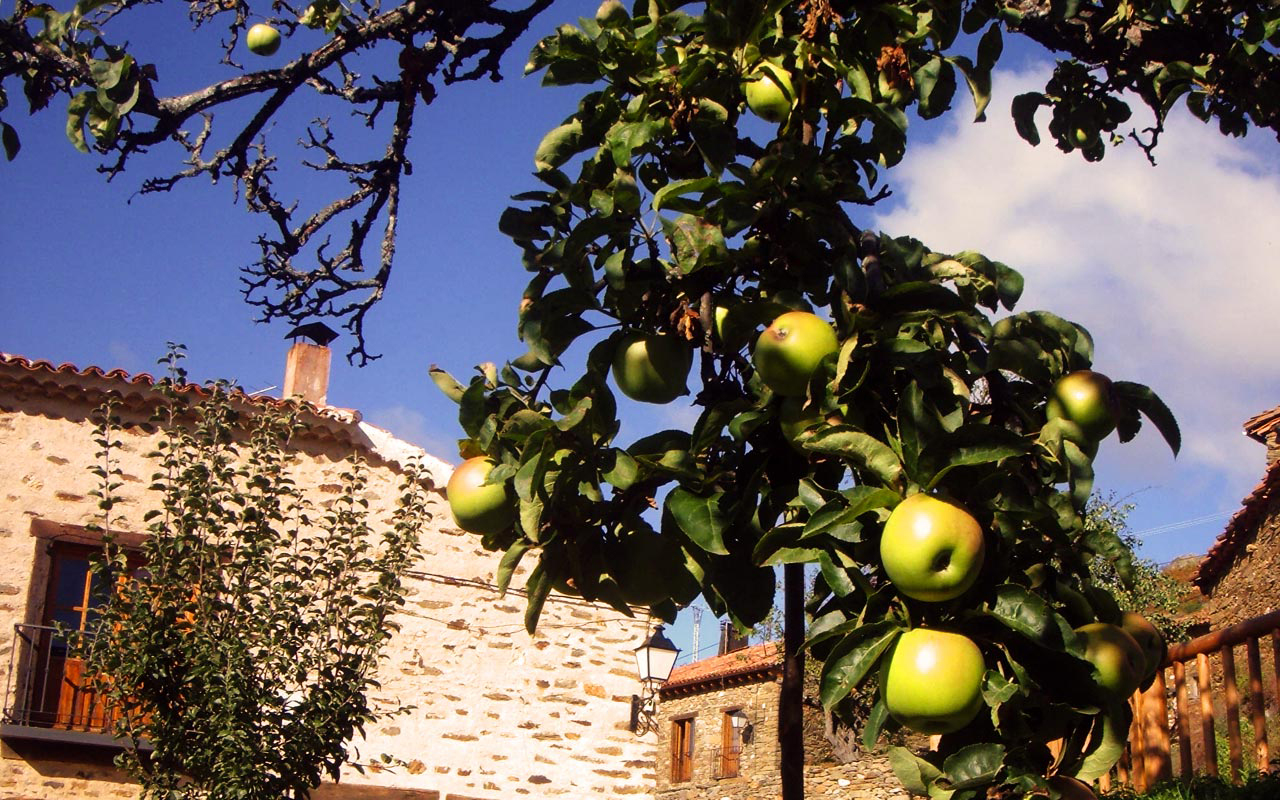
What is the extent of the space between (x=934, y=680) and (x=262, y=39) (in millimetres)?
3632

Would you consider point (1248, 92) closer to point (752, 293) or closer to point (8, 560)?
point (752, 293)

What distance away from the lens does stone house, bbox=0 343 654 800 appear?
9531 mm

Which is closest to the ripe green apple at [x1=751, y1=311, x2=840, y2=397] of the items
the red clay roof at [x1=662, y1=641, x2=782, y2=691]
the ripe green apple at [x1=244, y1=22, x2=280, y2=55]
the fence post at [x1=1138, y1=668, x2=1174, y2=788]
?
the ripe green apple at [x1=244, y1=22, x2=280, y2=55]

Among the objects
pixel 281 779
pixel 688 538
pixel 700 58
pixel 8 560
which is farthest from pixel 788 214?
pixel 8 560

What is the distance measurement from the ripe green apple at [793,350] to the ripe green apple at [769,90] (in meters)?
0.40

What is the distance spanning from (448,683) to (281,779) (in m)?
4.00

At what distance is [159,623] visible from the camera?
6.93 meters

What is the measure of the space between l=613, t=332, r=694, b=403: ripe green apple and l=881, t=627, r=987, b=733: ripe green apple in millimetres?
587

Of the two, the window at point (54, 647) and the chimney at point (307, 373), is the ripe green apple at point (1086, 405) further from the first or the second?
the chimney at point (307, 373)

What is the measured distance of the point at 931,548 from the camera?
146 cm

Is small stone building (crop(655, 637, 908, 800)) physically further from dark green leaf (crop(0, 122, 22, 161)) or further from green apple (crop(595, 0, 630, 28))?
green apple (crop(595, 0, 630, 28))

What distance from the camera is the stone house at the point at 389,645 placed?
9531 mm

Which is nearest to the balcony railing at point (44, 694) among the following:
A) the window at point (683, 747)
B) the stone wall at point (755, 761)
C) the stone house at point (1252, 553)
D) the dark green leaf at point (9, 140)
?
the dark green leaf at point (9, 140)

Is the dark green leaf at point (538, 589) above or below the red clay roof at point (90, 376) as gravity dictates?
below
